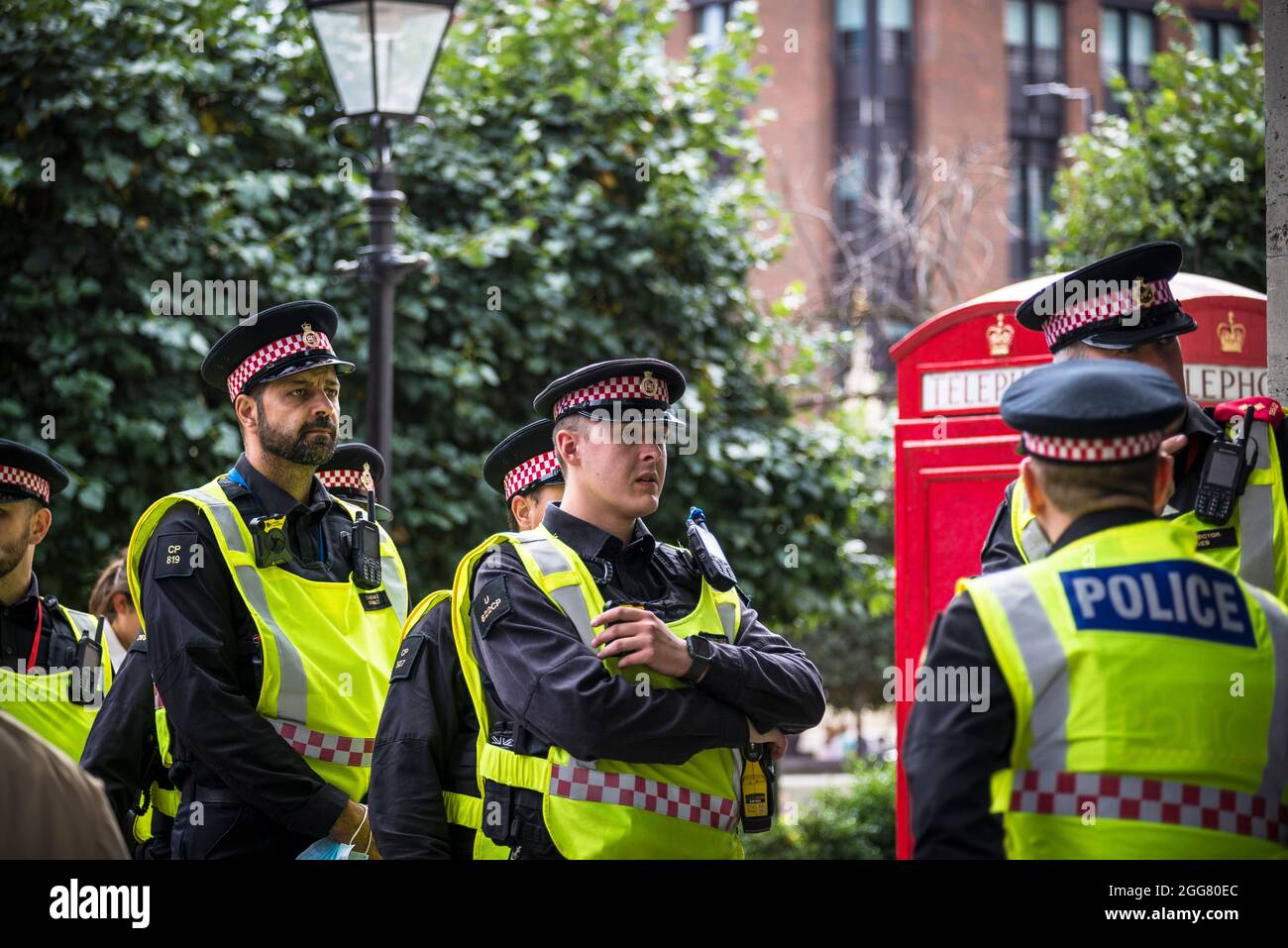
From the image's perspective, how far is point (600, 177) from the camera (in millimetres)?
9641

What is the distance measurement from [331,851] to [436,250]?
5.29m

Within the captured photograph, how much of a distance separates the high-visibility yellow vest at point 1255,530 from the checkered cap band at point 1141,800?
1104 mm

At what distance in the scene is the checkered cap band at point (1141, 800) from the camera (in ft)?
7.99

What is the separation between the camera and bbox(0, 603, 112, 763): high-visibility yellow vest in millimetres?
4984

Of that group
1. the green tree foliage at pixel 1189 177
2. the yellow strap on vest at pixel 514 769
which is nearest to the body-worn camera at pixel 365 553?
the yellow strap on vest at pixel 514 769

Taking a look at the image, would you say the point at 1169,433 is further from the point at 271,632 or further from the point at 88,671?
the point at 88,671

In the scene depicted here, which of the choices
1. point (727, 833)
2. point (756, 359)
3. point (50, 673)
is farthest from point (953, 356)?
point (756, 359)

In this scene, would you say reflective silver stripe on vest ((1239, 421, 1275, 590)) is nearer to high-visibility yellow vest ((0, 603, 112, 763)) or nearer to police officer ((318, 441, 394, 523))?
police officer ((318, 441, 394, 523))

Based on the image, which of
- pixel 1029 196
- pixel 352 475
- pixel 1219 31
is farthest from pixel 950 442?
pixel 1219 31

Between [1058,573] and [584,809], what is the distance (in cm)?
132

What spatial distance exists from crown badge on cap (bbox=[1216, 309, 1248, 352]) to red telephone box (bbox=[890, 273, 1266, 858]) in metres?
0.09

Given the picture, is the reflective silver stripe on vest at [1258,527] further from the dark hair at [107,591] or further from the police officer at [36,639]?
the dark hair at [107,591]

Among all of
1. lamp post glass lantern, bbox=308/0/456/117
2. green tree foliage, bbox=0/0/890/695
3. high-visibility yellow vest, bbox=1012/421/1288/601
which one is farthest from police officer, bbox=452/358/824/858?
green tree foliage, bbox=0/0/890/695

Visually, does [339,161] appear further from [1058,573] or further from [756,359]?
[1058,573]
